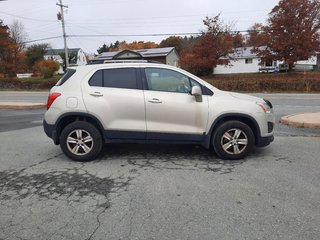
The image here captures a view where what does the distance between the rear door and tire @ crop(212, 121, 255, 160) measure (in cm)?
137

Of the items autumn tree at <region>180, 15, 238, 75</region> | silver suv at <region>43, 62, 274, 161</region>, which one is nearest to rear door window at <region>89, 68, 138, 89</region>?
silver suv at <region>43, 62, 274, 161</region>

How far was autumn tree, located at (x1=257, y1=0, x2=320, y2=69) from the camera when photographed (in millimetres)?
25750

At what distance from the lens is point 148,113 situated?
4.99 metres

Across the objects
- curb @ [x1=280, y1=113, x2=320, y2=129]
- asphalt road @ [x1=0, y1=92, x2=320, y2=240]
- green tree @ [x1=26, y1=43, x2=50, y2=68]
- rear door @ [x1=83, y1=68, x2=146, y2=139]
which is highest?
green tree @ [x1=26, y1=43, x2=50, y2=68]

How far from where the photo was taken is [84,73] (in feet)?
17.0

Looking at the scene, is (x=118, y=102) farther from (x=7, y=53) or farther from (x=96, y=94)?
(x=7, y=53)

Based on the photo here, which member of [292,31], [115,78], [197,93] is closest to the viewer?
[197,93]

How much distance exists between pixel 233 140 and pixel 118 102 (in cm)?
218

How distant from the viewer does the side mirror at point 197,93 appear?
4891 mm

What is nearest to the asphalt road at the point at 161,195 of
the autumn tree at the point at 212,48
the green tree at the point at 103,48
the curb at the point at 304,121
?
the curb at the point at 304,121

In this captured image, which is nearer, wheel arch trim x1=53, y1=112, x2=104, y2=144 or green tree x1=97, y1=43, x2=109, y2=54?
wheel arch trim x1=53, y1=112, x2=104, y2=144

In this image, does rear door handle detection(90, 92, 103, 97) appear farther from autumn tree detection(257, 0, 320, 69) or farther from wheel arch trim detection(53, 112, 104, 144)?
autumn tree detection(257, 0, 320, 69)

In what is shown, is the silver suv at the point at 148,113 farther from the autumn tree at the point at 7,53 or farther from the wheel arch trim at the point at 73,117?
the autumn tree at the point at 7,53

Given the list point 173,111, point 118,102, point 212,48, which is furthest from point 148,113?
point 212,48
